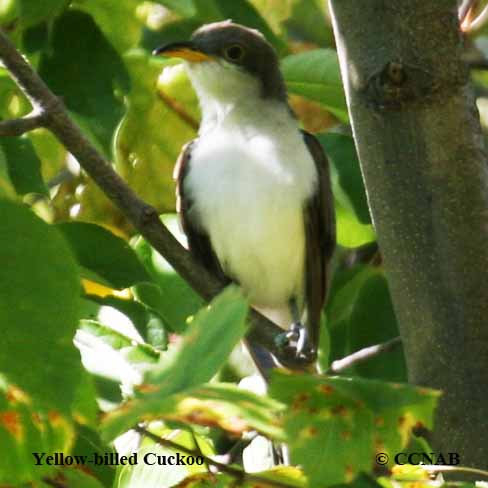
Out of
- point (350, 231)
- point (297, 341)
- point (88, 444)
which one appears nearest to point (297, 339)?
point (297, 341)

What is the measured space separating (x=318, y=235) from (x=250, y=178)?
37 centimetres

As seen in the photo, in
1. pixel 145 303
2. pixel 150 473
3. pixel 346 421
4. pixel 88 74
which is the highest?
pixel 88 74

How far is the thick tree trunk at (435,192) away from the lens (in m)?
2.87

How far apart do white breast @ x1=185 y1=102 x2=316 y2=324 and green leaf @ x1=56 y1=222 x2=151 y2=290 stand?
4.79 ft

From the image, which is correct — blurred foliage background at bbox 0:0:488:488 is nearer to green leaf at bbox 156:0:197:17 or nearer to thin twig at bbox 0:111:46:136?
green leaf at bbox 156:0:197:17

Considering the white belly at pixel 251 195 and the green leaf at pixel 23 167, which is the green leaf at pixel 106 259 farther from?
the white belly at pixel 251 195

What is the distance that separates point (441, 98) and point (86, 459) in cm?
125

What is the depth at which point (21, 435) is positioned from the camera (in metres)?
1.82

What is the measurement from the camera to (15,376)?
5.88ft

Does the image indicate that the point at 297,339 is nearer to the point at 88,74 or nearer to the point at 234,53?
the point at 88,74

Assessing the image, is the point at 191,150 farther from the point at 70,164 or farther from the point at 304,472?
the point at 304,472

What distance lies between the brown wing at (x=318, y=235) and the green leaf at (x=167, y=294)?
0.67 m

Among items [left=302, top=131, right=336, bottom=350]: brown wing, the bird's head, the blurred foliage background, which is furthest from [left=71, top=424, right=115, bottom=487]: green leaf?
the bird's head

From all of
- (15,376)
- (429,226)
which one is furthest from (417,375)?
(15,376)
